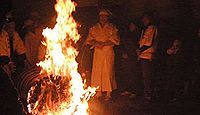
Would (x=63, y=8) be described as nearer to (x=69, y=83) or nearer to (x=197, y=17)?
(x=69, y=83)

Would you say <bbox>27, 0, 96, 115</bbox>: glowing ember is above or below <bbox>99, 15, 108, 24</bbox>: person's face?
below

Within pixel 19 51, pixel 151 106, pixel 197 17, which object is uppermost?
pixel 197 17

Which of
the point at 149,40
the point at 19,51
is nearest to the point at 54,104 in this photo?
the point at 19,51

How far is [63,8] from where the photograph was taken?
900 cm

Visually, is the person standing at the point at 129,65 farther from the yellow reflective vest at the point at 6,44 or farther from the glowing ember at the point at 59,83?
the glowing ember at the point at 59,83

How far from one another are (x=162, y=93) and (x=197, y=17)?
8.07ft

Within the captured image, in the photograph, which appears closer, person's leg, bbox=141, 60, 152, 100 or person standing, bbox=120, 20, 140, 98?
person's leg, bbox=141, 60, 152, 100

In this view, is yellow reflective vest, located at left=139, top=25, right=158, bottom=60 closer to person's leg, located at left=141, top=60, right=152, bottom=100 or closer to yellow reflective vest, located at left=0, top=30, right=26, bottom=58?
person's leg, located at left=141, top=60, right=152, bottom=100

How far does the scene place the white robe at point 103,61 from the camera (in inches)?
430

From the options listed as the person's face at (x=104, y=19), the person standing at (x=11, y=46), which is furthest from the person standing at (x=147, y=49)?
the person standing at (x=11, y=46)

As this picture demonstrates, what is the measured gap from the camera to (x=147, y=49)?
10898 mm

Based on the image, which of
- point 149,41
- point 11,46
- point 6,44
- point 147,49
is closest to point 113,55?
point 147,49

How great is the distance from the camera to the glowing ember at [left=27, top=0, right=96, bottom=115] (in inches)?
316

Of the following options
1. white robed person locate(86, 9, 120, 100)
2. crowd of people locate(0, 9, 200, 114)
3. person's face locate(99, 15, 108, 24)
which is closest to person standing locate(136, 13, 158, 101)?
crowd of people locate(0, 9, 200, 114)
